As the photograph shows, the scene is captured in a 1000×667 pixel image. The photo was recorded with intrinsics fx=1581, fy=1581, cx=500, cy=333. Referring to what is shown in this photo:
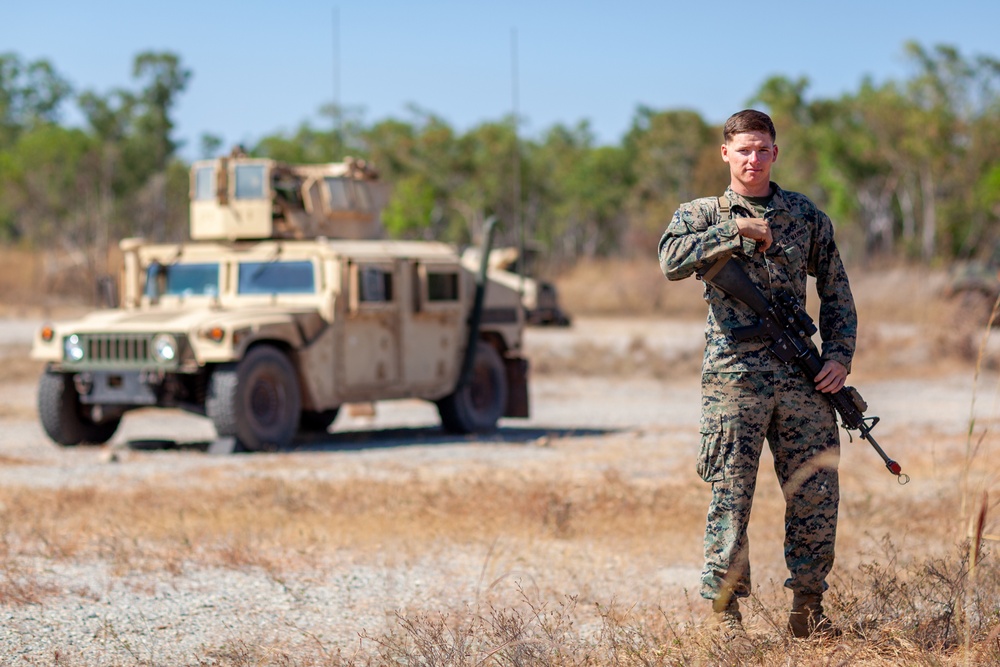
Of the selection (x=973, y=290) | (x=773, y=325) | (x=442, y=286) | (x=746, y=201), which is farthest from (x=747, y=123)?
(x=973, y=290)

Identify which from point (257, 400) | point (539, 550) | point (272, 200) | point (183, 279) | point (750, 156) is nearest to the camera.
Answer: point (750, 156)

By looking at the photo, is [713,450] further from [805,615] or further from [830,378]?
[805,615]

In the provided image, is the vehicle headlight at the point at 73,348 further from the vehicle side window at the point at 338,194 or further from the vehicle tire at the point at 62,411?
the vehicle side window at the point at 338,194

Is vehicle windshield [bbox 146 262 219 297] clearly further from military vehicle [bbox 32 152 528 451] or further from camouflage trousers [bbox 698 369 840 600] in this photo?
camouflage trousers [bbox 698 369 840 600]

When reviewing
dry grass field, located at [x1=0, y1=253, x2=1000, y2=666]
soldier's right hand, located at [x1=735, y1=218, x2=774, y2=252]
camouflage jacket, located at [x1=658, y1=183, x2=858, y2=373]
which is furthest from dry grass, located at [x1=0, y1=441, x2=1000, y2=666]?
soldier's right hand, located at [x1=735, y1=218, x2=774, y2=252]

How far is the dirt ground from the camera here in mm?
5504

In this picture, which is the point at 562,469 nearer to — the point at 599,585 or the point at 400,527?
the point at 400,527

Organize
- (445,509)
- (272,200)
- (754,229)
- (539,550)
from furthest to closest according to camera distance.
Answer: (272,200), (445,509), (539,550), (754,229)

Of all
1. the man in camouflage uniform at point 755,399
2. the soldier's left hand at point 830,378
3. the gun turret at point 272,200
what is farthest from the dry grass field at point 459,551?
the gun turret at point 272,200

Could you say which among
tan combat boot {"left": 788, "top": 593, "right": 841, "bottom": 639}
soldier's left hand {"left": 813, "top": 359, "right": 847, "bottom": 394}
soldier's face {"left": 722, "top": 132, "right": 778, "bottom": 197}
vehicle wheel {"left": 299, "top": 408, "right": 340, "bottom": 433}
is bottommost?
vehicle wheel {"left": 299, "top": 408, "right": 340, "bottom": 433}

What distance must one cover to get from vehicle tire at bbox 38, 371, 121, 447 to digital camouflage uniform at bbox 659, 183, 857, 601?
8027mm

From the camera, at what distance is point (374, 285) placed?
40.5 feet

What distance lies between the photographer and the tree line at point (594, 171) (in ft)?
138

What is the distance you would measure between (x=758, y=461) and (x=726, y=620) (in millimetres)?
480
